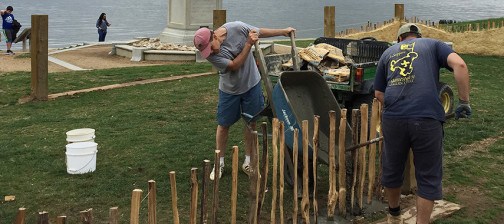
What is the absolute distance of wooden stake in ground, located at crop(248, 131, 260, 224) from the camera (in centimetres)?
498

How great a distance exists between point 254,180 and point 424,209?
140 centimetres

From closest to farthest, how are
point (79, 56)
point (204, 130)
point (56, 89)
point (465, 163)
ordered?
point (465, 163) → point (204, 130) → point (56, 89) → point (79, 56)

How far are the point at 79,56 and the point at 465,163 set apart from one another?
14.8m

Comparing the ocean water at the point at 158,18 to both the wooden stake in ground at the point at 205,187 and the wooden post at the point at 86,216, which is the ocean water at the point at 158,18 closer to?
the wooden stake in ground at the point at 205,187

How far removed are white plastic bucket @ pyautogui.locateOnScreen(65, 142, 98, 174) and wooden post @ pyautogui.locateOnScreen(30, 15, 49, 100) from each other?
5.05 m

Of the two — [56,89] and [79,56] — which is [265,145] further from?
[79,56]

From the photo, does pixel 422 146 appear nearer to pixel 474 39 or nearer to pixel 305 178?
pixel 305 178

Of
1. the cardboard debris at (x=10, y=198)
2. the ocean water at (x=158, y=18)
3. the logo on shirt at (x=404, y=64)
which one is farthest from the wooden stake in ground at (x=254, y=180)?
the ocean water at (x=158, y=18)

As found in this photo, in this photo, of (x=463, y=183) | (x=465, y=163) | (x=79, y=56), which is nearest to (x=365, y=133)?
(x=463, y=183)

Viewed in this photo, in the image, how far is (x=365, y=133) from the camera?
6.05 m

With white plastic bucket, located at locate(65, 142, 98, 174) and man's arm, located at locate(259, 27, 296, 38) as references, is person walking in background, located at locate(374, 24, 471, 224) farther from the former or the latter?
white plastic bucket, located at locate(65, 142, 98, 174)

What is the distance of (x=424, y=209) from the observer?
5227 millimetres

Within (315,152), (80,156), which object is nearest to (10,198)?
(80,156)

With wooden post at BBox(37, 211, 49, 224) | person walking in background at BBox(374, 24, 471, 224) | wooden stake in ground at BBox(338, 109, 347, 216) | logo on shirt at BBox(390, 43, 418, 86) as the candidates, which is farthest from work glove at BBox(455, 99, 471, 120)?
wooden post at BBox(37, 211, 49, 224)
